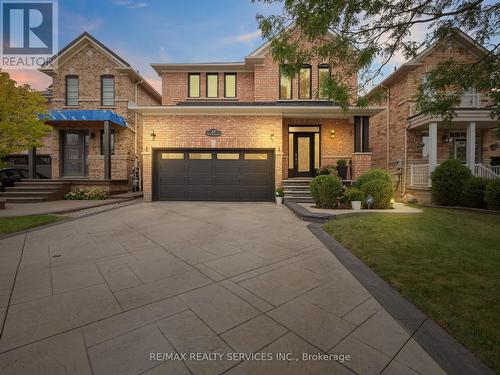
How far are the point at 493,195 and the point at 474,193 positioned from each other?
748 millimetres

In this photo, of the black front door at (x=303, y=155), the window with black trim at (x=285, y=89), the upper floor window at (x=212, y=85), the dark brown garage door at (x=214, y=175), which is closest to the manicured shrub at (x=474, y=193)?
the black front door at (x=303, y=155)

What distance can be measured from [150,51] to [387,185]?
18.8 m

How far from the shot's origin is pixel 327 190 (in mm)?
8344

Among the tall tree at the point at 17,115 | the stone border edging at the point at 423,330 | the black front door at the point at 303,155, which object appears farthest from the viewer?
the black front door at the point at 303,155

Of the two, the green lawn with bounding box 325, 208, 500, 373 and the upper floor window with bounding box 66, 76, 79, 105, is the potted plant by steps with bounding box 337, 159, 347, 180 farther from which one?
the upper floor window with bounding box 66, 76, 79, 105

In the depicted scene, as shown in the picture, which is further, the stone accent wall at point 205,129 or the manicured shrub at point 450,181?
the stone accent wall at point 205,129

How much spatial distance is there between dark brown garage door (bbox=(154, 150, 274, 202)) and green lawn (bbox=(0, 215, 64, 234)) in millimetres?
4731

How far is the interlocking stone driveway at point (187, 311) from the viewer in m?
1.75

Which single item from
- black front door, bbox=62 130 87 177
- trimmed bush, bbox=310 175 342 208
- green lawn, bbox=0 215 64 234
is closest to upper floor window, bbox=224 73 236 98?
trimmed bush, bbox=310 175 342 208

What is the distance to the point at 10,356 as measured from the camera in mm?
1782

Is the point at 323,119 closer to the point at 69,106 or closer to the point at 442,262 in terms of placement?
the point at 442,262

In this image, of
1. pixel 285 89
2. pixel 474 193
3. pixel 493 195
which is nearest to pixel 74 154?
pixel 285 89

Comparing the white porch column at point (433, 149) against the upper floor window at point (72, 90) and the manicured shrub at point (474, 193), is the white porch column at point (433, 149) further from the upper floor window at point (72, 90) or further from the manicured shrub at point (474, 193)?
the upper floor window at point (72, 90)

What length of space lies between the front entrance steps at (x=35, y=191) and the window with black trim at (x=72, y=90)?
578 cm
